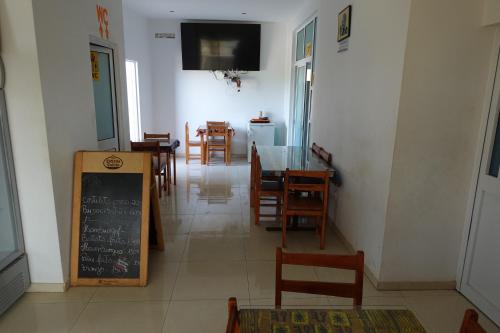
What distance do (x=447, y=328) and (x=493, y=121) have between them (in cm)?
136

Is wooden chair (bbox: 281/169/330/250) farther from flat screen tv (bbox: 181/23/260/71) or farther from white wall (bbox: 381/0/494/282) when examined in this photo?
flat screen tv (bbox: 181/23/260/71)

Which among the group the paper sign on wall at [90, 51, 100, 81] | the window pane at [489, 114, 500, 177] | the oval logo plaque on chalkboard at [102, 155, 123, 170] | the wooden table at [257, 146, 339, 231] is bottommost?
the wooden table at [257, 146, 339, 231]

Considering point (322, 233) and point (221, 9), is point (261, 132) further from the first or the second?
point (322, 233)

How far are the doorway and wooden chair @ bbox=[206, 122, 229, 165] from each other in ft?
4.25

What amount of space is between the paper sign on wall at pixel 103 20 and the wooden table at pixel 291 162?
6.35 ft

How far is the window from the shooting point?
5902 millimetres

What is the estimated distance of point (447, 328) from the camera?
2150 millimetres

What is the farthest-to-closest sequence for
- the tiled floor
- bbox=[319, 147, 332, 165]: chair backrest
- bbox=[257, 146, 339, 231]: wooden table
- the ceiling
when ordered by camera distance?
the ceiling → bbox=[319, 147, 332, 165]: chair backrest → bbox=[257, 146, 339, 231]: wooden table → the tiled floor

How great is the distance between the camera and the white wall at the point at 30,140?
82.7 inches

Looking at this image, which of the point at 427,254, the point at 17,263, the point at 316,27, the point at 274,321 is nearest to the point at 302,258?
the point at 274,321

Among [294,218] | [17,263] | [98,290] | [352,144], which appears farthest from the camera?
[294,218]

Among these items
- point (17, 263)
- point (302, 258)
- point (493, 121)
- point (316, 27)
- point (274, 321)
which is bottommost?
point (17, 263)

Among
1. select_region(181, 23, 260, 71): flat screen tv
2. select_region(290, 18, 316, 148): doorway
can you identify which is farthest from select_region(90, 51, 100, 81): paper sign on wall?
select_region(181, 23, 260, 71): flat screen tv

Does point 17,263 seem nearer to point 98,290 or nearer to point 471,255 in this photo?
point 98,290
